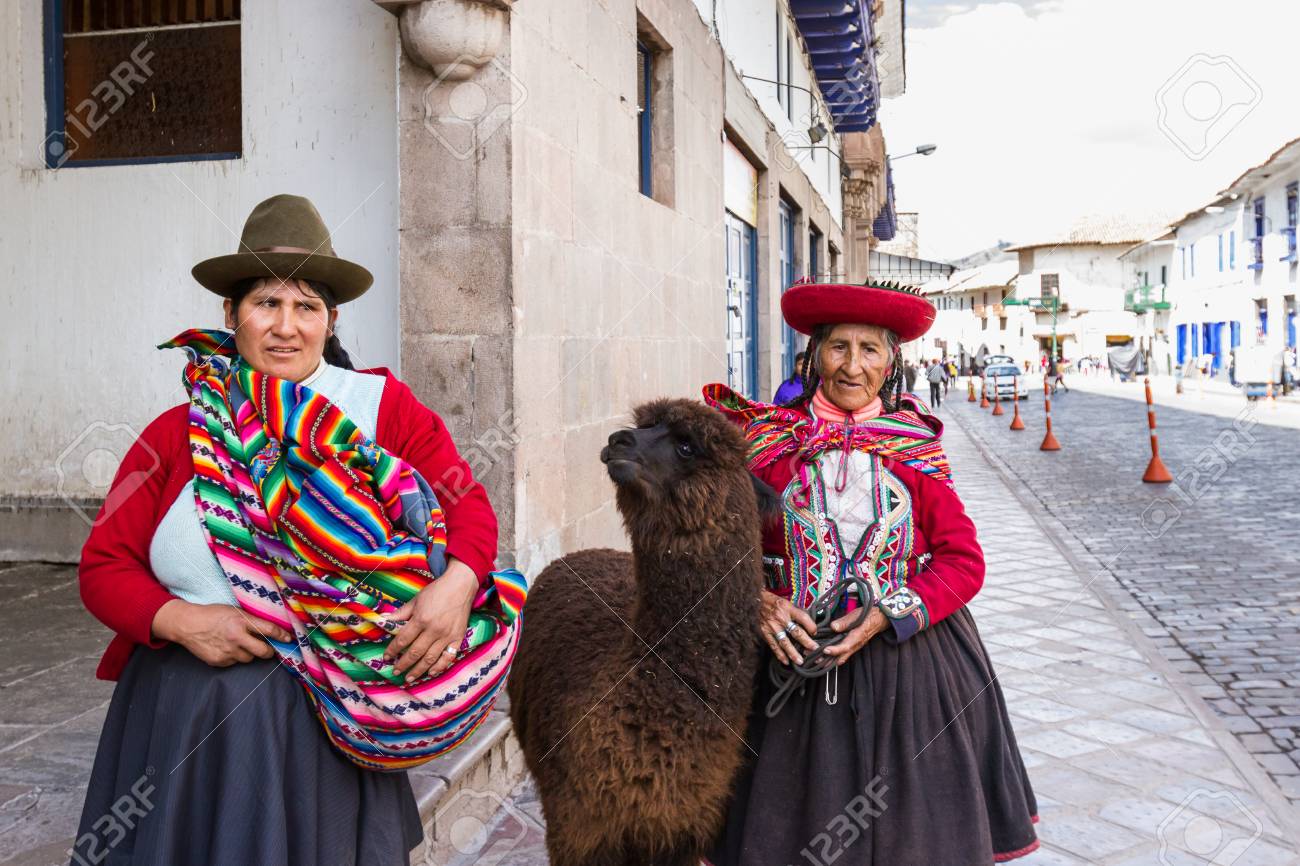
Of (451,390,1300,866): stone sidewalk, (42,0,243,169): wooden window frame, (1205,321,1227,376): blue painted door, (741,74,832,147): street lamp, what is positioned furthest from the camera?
(1205,321,1227,376): blue painted door

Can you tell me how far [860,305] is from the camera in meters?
2.64

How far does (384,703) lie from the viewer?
198 centimetres

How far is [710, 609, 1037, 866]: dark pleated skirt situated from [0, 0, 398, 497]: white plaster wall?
3029 millimetres

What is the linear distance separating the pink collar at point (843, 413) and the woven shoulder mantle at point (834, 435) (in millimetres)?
20

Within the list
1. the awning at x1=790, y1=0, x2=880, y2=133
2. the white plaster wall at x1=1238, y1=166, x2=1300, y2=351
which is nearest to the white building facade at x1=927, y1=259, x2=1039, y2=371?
the white plaster wall at x1=1238, y1=166, x2=1300, y2=351

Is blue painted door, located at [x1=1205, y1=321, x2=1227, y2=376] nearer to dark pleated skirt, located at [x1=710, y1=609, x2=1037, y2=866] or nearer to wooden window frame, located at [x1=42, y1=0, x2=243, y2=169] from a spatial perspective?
wooden window frame, located at [x1=42, y1=0, x2=243, y2=169]

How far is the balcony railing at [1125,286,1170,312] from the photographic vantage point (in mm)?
57156

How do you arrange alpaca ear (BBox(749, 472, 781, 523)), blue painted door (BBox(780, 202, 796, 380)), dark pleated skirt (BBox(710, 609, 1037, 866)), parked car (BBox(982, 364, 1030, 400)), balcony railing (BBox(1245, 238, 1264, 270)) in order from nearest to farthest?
1. dark pleated skirt (BBox(710, 609, 1037, 866))
2. alpaca ear (BBox(749, 472, 781, 523))
3. blue painted door (BBox(780, 202, 796, 380))
4. parked car (BBox(982, 364, 1030, 400))
5. balcony railing (BBox(1245, 238, 1264, 270))

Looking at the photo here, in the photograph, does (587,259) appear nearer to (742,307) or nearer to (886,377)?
(886,377)

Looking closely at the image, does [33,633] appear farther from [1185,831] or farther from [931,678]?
[1185,831]

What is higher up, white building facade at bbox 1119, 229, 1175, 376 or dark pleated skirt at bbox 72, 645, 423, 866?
white building facade at bbox 1119, 229, 1175, 376

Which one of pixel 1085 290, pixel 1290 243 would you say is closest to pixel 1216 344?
pixel 1290 243

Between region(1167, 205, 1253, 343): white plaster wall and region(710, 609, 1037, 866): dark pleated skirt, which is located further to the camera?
region(1167, 205, 1253, 343): white plaster wall

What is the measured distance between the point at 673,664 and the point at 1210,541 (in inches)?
328
